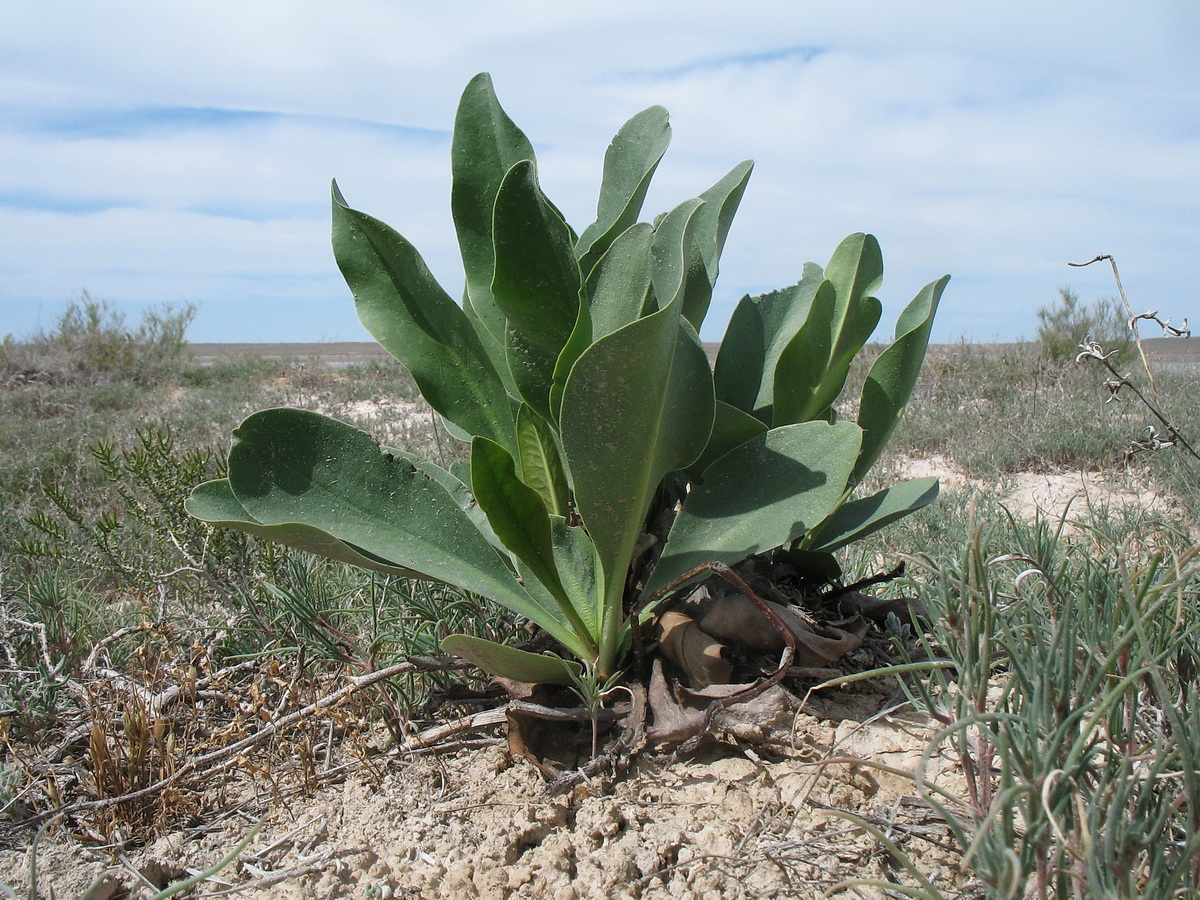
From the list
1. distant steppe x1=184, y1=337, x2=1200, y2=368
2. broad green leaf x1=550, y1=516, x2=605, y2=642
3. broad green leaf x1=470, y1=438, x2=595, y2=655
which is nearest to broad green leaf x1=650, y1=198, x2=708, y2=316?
broad green leaf x1=470, y1=438, x2=595, y2=655

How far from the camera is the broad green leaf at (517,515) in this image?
1245mm

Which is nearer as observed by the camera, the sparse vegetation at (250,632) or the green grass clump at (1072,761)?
the green grass clump at (1072,761)

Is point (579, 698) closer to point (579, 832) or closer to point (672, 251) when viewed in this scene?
point (579, 832)

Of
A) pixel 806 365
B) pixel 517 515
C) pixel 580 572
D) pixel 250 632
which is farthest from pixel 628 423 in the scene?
pixel 250 632

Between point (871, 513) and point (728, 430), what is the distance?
340 mm

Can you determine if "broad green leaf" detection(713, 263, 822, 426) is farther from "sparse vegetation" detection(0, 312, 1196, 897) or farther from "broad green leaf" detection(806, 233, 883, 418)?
"sparse vegetation" detection(0, 312, 1196, 897)

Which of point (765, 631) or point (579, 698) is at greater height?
point (765, 631)

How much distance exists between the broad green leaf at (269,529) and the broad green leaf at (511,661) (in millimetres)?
188

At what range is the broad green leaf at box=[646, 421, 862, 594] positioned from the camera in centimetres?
124

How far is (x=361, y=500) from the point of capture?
140 centimetres

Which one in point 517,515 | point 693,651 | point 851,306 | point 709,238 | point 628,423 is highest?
point 709,238

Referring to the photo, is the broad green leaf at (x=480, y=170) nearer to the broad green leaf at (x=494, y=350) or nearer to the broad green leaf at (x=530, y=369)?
the broad green leaf at (x=494, y=350)

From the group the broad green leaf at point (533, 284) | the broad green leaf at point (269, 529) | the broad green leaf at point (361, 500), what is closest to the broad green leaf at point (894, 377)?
the broad green leaf at point (533, 284)

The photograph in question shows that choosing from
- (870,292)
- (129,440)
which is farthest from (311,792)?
(129,440)
